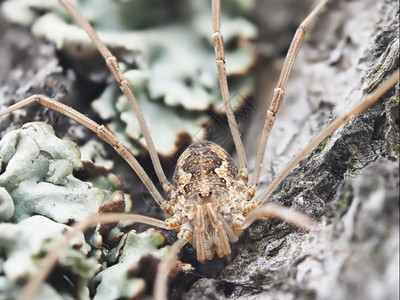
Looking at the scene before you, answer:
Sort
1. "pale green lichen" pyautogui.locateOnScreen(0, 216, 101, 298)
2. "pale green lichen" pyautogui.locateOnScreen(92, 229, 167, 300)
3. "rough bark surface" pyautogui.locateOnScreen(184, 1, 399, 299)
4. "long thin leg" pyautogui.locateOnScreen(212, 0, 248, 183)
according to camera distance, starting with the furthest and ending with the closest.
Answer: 1. "long thin leg" pyautogui.locateOnScreen(212, 0, 248, 183)
2. "pale green lichen" pyautogui.locateOnScreen(92, 229, 167, 300)
3. "pale green lichen" pyautogui.locateOnScreen(0, 216, 101, 298)
4. "rough bark surface" pyautogui.locateOnScreen(184, 1, 399, 299)

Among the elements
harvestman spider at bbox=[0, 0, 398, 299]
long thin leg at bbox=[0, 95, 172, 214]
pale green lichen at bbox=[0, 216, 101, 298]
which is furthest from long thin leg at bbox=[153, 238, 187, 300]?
long thin leg at bbox=[0, 95, 172, 214]

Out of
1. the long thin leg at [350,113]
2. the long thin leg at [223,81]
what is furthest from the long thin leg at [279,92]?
the long thin leg at [350,113]

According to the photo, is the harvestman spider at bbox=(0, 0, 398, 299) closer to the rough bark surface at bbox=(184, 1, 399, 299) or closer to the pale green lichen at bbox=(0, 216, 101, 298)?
the rough bark surface at bbox=(184, 1, 399, 299)

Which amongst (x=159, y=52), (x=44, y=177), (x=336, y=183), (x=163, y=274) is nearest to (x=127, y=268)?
(x=163, y=274)

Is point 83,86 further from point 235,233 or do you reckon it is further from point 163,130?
point 235,233

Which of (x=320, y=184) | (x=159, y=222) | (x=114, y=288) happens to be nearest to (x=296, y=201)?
(x=320, y=184)

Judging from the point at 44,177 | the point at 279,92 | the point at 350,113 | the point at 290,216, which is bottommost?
the point at 290,216

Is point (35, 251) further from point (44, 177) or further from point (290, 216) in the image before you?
point (290, 216)
